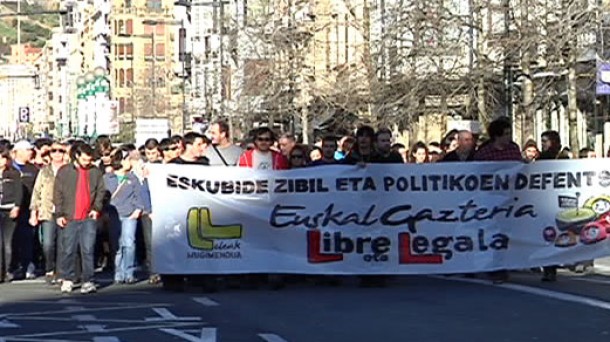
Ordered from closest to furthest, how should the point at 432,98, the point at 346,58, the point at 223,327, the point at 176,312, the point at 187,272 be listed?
1. the point at 223,327
2. the point at 176,312
3. the point at 187,272
4. the point at 432,98
5. the point at 346,58

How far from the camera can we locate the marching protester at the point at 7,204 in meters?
20.0

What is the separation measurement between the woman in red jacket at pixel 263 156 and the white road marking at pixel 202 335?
15.0 ft

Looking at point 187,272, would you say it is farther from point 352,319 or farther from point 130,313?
point 352,319

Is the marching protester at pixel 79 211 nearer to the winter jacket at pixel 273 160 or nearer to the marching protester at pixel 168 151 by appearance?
the marching protester at pixel 168 151

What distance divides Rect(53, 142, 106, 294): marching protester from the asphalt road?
385mm

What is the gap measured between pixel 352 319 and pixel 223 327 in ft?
4.49

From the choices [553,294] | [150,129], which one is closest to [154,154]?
[553,294]

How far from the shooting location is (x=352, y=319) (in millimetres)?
14664

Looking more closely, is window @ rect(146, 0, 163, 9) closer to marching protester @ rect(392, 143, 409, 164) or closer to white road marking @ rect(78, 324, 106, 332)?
marching protester @ rect(392, 143, 409, 164)

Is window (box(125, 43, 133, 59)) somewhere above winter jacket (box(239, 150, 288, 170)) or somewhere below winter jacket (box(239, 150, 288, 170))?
above

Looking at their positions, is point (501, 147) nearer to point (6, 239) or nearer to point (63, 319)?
point (63, 319)

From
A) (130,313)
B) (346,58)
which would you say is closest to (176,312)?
(130,313)

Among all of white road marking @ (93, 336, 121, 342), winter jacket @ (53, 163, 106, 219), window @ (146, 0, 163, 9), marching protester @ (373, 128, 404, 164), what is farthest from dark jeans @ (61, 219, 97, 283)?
window @ (146, 0, 163, 9)

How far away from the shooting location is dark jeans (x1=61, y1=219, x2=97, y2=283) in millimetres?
18250
